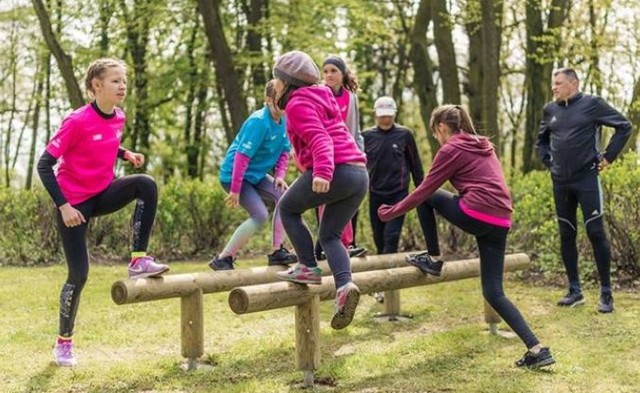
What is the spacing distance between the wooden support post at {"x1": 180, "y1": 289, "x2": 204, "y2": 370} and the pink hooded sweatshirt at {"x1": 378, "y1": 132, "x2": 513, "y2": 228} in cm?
154

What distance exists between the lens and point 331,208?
531 centimetres

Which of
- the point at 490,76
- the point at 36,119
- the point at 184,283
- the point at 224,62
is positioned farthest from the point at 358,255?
the point at 36,119

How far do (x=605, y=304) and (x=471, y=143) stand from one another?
3130 mm

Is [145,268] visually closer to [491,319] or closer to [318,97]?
[318,97]

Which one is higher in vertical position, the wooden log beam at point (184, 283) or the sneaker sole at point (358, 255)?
the wooden log beam at point (184, 283)

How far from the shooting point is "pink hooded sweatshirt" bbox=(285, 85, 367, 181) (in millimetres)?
4887

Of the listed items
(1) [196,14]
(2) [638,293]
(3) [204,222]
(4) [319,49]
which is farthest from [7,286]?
(1) [196,14]

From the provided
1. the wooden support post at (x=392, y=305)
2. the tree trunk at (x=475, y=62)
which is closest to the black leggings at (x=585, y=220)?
the wooden support post at (x=392, y=305)

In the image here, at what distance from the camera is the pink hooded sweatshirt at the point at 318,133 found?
4.89 metres

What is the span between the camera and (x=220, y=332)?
744 cm

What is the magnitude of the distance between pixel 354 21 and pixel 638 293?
601 inches

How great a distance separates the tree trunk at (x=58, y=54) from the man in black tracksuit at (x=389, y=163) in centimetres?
1004

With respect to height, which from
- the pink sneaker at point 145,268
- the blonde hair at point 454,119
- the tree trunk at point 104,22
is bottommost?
the pink sneaker at point 145,268

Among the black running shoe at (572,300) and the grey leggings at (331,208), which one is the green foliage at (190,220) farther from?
the grey leggings at (331,208)
